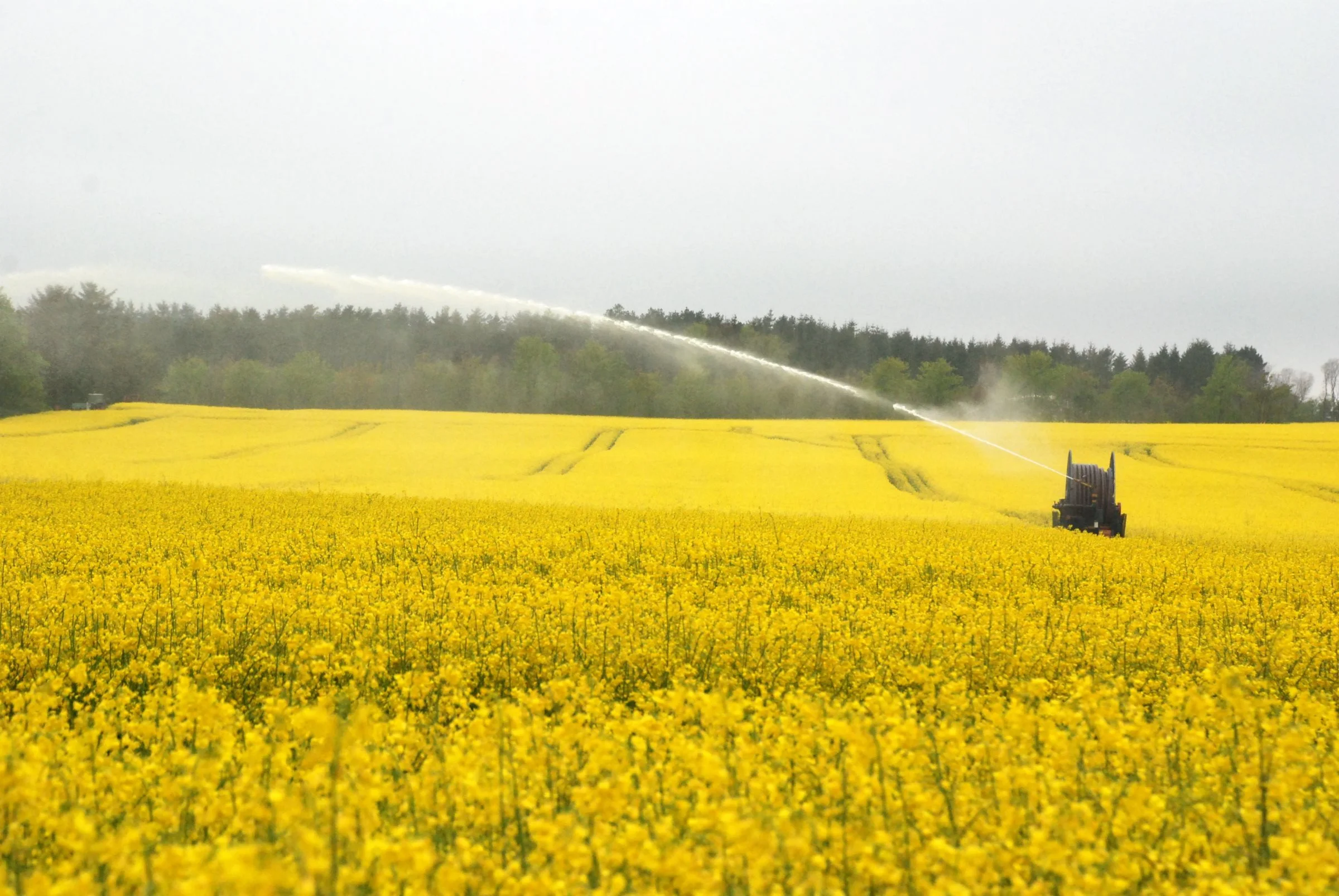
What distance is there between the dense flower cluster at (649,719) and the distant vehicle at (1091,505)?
444cm

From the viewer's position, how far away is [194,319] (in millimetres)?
70438

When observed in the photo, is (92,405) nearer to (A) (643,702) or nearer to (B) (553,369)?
(B) (553,369)

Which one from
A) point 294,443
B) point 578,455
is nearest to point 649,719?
point 578,455

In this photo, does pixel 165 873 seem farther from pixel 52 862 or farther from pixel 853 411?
pixel 853 411

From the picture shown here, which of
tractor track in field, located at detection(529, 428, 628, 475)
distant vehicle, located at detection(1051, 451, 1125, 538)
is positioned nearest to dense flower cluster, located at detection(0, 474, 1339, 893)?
distant vehicle, located at detection(1051, 451, 1125, 538)

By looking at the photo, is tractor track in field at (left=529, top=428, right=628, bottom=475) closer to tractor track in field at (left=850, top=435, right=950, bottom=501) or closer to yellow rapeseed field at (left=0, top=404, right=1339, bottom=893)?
tractor track in field at (left=850, top=435, right=950, bottom=501)

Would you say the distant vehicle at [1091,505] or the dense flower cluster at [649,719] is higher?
the distant vehicle at [1091,505]

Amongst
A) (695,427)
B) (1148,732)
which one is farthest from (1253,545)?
(695,427)

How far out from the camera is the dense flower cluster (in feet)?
11.0

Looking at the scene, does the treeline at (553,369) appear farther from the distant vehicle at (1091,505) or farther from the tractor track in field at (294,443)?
the distant vehicle at (1091,505)

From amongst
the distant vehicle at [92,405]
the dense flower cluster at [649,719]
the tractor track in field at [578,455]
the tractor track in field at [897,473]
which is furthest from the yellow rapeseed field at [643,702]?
the distant vehicle at [92,405]

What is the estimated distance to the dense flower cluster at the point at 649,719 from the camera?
3348mm

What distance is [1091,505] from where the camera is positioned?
51.0ft

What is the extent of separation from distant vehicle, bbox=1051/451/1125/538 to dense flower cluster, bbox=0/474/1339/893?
4.44m
